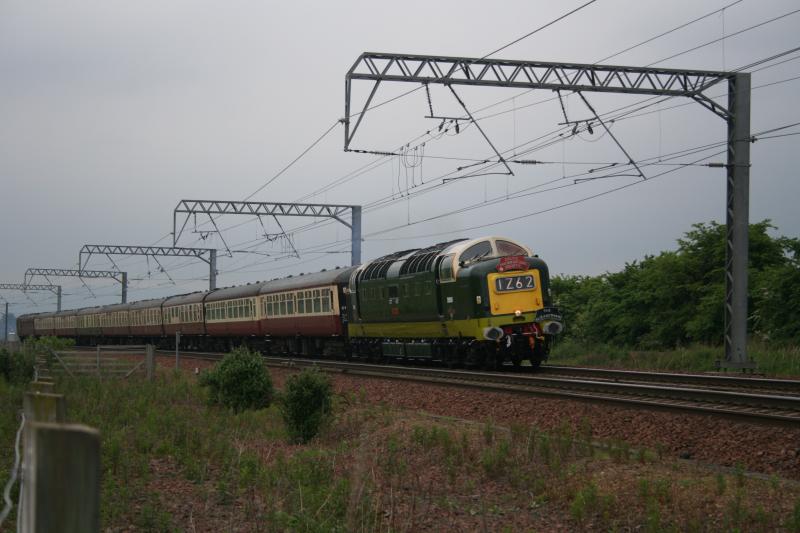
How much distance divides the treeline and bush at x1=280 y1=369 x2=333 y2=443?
1731 centimetres

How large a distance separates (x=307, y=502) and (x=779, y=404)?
805 cm

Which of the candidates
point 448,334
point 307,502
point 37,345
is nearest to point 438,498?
point 307,502

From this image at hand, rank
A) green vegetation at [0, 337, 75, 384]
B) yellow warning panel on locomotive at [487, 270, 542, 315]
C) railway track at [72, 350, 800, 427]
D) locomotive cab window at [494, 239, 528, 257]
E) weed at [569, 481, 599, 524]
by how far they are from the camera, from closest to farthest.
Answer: weed at [569, 481, 599, 524] < railway track at [72, 350, 800, 427] < yellow warning panel on locomotive at [487, 270, 542, 315] < locomotive cab window at [494, 239, 528, 257] < green vegetation at [0, 337, 75, 384]

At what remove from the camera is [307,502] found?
8328 millimetres

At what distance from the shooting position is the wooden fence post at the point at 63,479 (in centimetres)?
202

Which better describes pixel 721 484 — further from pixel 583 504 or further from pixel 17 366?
pixel 17 366

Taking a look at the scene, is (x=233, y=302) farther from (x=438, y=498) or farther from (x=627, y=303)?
(x=438, y=498)

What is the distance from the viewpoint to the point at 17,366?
2534 cm

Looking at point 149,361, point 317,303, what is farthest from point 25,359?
point 317,303

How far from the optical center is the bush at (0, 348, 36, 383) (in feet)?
80.5

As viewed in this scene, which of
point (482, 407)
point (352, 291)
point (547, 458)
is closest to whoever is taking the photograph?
point (547, 458)

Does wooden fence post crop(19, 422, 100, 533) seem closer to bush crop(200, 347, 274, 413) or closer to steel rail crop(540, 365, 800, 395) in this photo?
steel rail crop(540, 365, 800, 395)

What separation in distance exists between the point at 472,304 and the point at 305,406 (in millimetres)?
9643

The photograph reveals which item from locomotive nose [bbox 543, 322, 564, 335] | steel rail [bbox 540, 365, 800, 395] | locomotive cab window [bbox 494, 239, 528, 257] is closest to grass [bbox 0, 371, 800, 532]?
steel rail [bbox 540, 365, 800, 395]
